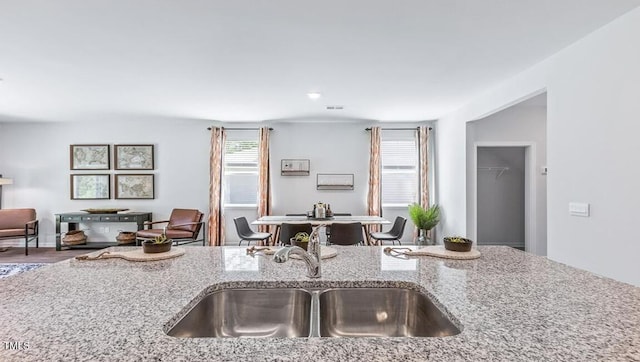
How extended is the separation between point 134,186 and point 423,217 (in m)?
5.62

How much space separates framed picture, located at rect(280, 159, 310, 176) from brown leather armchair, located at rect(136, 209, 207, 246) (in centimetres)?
176

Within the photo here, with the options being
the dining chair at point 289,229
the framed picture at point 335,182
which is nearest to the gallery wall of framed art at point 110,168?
the framed picture at point 335,182

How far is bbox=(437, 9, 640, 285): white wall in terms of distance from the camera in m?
2.31

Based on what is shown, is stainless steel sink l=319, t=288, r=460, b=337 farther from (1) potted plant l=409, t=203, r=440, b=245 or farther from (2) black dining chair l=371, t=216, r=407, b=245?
(1) potted plant l=409, t=203, r=440, b=245

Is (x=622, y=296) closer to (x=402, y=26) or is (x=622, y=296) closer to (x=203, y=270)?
(x=203, y=270)

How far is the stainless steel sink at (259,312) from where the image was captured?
4.04ft

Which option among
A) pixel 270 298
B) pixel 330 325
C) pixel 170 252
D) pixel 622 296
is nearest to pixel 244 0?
pixel 170 252

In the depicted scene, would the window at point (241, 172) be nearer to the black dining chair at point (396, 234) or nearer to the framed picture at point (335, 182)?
the framed picture at point (335, 182)

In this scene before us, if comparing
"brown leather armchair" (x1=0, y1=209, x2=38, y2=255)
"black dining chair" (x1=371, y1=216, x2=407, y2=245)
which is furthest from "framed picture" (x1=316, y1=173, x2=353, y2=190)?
"brown leather armchair" (x1=0, y1=209, x2=38, y2=255)

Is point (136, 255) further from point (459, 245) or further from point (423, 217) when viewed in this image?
point (423, 217)

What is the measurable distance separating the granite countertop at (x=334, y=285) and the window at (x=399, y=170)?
4.86m

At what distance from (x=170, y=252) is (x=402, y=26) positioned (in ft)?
7.66

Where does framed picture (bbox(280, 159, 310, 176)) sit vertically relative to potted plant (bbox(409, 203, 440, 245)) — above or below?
above

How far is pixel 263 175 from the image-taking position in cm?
621
